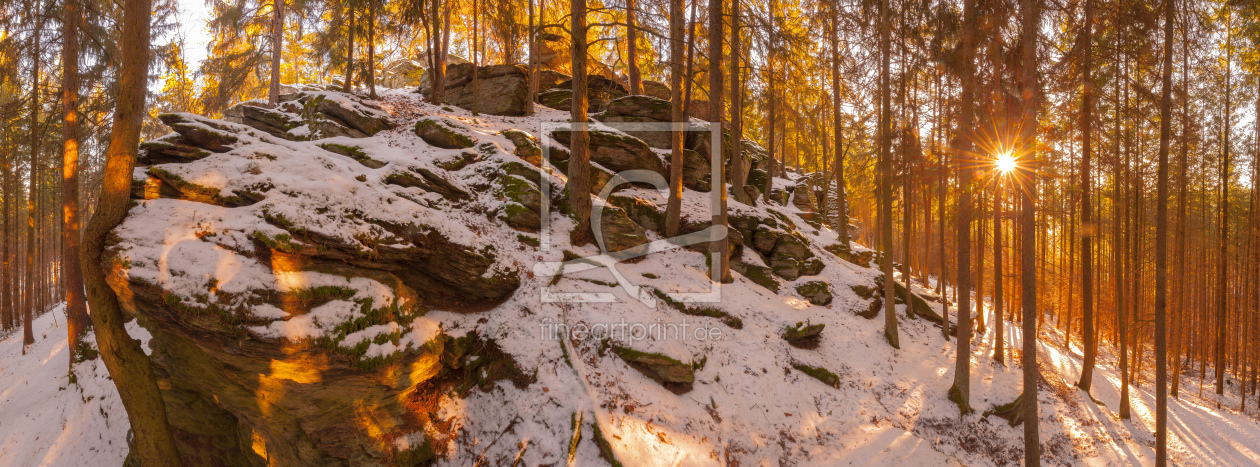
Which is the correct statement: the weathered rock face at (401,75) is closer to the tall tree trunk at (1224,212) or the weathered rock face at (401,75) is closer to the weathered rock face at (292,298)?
the weathered rock face at (292,298)

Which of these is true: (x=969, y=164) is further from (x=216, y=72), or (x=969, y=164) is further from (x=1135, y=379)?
(x=216, y=72)

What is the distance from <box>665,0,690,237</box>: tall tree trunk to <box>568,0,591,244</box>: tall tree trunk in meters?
2.30

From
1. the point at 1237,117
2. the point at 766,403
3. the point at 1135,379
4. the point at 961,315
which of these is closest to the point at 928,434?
the point at 961,315

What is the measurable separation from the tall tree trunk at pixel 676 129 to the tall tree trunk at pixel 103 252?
9.05 m

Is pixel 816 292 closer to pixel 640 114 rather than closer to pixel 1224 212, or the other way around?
pixel 640 114

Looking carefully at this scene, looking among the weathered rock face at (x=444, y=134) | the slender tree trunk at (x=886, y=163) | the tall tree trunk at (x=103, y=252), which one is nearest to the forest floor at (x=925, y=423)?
the slender tree trunk at (x=886, y=163)

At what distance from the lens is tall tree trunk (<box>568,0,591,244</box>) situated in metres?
9.68

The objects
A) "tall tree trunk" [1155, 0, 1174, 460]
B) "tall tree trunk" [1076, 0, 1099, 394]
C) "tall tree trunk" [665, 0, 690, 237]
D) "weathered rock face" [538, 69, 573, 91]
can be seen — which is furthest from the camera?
"weathered rock face" [538, 69, 573, 91]

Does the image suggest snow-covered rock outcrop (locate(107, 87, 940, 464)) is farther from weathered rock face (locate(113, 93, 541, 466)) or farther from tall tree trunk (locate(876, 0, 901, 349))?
tall tree trunk (locate(876, 0, 901, 349))

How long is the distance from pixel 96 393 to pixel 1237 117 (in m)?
29.5

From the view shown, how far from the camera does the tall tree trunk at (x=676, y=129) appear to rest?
35.4 feet

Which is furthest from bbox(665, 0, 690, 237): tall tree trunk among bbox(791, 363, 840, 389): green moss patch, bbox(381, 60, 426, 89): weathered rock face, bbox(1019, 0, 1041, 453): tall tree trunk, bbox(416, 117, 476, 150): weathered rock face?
bbox(381, 60, 426, 89): weathered rock face

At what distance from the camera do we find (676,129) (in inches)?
426

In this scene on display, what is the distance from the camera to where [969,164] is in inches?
336
